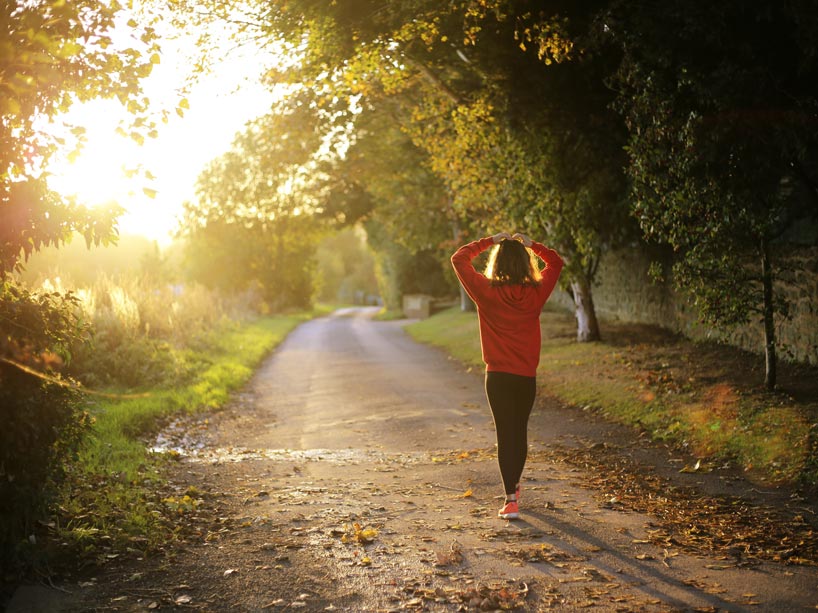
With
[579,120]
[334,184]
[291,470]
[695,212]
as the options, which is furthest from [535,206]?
[334,184]

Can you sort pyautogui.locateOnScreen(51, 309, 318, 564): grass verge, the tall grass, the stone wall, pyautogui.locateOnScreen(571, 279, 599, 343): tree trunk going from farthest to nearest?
pyautogui.locateOnScreen(571, 279, 599, 343): tree trunk
the stone wall
the tall grass
pyautogui.locateOnScreen(51, 309, 318, 564): grass verge

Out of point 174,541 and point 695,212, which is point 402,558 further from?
point 695,212

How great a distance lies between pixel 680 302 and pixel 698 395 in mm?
6198

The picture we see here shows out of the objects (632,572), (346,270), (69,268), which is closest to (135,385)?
(69,268)

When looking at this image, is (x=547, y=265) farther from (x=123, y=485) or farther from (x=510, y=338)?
(x=123, y=485)

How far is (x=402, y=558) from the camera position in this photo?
19.4 ft

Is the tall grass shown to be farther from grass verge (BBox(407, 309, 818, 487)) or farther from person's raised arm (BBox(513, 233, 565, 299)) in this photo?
grass verge (BBox(407, 309, 818, 487))

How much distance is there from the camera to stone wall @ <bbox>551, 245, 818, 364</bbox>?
39.9ft

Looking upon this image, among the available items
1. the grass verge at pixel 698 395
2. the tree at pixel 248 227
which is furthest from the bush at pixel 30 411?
the tree at pixel 248 227

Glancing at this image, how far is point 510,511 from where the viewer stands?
688cm

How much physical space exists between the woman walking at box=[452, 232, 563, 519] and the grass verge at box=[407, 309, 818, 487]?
2982 millimetres

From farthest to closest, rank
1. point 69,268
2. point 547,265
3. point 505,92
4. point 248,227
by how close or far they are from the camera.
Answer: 1. point 248,227
2. point 69,268
3. point 505,92
4. point 547,265

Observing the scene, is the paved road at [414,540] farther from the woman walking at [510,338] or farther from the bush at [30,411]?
the bush at [30,411]

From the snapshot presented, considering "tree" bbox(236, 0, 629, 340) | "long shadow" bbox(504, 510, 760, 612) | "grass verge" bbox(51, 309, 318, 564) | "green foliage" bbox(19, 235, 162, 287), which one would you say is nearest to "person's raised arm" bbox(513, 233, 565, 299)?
"long shadow" bbox(504, 510, 760, 612)
